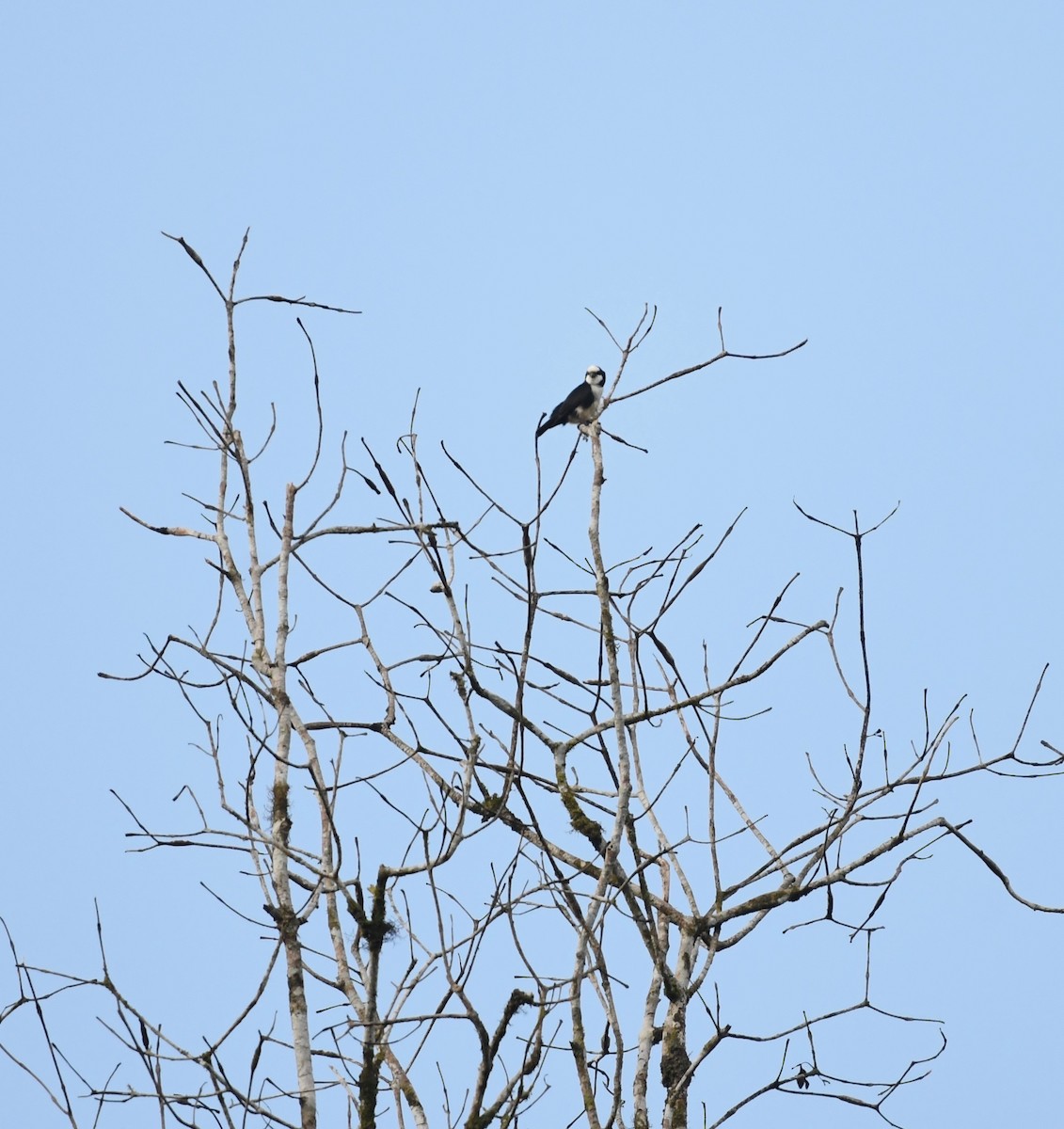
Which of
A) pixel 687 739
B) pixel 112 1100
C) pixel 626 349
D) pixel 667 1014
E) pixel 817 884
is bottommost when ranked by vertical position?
pixel 112 1100

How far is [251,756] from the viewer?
3.31 metres

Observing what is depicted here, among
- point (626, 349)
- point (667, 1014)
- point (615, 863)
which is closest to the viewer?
point (615, 863)

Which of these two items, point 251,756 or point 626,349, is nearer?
point 251,756

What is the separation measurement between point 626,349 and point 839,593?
38.4 inches

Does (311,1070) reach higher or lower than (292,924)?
lower

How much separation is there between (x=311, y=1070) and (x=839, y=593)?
1.76 meters

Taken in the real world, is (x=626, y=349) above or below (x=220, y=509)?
above

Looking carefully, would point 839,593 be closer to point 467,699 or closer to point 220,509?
point 467,699

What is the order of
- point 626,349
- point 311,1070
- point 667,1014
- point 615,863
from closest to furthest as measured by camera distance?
point 311,1070 → point 615,863 → point 667,1014 → point 626,349

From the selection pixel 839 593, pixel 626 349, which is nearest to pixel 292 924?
pixel 839 593

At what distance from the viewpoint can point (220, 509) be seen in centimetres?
375

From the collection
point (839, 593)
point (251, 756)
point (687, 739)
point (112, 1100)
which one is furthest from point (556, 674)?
point (112, 1100)

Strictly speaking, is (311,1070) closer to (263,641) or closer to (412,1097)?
(412,1097)

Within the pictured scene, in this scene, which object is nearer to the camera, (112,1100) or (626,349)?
(112,1100)
